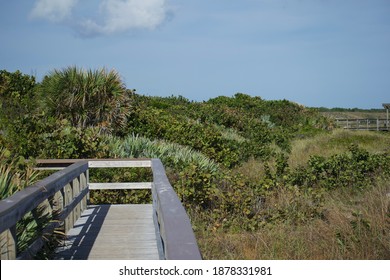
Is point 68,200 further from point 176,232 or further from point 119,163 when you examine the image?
point 176,232

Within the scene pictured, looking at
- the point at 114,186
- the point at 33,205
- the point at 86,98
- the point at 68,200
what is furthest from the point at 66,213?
the point at 86,98

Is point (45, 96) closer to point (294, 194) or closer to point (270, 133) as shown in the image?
point (294, 194)

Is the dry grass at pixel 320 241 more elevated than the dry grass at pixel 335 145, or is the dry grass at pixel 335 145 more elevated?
the dry grass at pixel 335 145

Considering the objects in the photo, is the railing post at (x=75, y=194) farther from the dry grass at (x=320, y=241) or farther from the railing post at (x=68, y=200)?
the dry grass at (x=320, y=241)

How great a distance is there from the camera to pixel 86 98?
1795 centimetres

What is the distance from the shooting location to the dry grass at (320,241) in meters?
6.80

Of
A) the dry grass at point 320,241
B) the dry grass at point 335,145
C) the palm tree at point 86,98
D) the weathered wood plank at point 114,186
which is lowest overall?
the dry grass at point 320,241

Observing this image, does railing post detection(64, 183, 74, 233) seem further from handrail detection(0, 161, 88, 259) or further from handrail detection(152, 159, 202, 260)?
handrail detection(152, 159, 202, 260)

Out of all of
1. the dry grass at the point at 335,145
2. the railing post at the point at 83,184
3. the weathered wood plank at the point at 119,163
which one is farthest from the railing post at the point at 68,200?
the dry grass at the point at 335,145

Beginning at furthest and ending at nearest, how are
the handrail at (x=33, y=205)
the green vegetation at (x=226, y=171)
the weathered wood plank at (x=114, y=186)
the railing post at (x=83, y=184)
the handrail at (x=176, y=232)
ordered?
the weathered wood plank at (x=114, y=186) → the railing post at (x=83, y=184) → the green vegetation at (x=226, y=171) → the handrail at (x=33, y=205) → the handrail at (x=176, y=232)

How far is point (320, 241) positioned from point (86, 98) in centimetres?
1227

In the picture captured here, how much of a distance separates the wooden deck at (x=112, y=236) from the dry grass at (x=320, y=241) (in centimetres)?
93

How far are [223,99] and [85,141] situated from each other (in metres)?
Answer: 29.9
